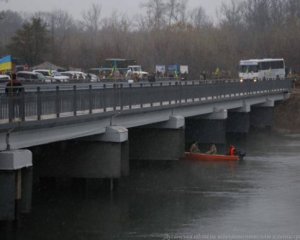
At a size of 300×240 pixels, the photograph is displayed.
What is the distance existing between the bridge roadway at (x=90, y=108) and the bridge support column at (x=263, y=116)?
51.9 feet

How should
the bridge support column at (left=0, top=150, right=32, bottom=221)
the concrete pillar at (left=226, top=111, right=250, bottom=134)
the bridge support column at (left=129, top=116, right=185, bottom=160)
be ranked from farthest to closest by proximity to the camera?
1. the concrete pillar at (left=226, top=111, right=250, bottom=134)
2. the bridge support column at (left=129, top=116, right=185, bottom=160)
3. the bridge support column at (left=0, top=150, right=32, bottom=221)

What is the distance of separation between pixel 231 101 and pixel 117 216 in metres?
30.9

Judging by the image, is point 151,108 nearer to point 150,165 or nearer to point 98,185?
point 150,165

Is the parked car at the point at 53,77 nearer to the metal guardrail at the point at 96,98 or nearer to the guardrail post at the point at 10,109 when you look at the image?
the metal guardrail at the point at 96,98

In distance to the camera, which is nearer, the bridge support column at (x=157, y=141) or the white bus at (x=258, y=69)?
the bridge support column at (x=157, y=141)

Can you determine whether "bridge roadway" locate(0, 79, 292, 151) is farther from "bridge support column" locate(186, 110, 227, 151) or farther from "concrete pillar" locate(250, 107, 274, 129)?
"concrete pillar" locate(250, 107, 274, 129)

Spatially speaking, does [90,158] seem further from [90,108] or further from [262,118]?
[262,118]

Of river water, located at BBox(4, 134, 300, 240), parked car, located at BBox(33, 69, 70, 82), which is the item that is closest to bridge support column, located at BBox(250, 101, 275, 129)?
parked car, located at BBox(33, 69, 70, 82)

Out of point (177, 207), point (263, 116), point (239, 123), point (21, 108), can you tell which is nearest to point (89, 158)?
point (177, 207)

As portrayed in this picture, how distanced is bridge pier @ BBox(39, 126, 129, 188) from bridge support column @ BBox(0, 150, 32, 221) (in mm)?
7233

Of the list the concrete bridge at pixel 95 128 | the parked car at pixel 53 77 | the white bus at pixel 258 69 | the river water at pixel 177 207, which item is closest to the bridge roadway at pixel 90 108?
the concrete bridge at pixel 95 128

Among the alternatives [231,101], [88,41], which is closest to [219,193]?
[231,101]

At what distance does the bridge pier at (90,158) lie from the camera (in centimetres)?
2881

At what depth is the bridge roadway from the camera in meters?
22.5
